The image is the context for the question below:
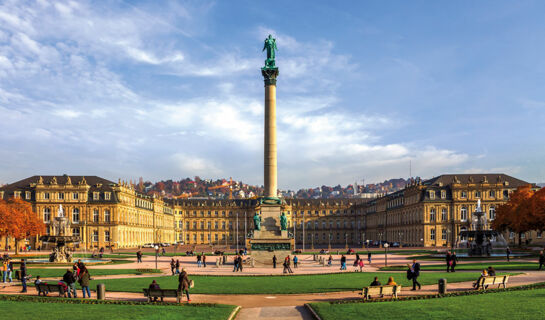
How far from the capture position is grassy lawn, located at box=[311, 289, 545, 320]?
23828 millimetres

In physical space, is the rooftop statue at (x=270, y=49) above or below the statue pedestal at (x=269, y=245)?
above

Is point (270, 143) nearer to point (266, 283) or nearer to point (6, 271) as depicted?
point (266, 283)

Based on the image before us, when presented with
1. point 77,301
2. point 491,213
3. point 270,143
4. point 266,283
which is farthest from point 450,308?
point 491,213

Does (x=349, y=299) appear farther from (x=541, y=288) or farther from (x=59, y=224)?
(x=59, y=224)

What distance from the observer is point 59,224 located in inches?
2788

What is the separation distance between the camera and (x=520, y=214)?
301 feet

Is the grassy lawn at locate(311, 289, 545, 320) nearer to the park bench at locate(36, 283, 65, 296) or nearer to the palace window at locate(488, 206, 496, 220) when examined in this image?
the park bench at locate(36, 283, 65, 296)

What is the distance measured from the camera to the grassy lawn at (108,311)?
24.8 metres

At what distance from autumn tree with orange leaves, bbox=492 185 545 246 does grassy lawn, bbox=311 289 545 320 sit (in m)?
62.0

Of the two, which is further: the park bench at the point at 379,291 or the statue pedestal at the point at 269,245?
the statue pedestal at the point at 269,245

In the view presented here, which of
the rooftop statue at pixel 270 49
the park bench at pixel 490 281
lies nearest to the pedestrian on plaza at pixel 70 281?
the park bench at pixel 490 281

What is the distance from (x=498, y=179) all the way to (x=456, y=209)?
13.2 metres

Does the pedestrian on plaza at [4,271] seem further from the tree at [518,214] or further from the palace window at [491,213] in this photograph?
the palace window at [491,213]

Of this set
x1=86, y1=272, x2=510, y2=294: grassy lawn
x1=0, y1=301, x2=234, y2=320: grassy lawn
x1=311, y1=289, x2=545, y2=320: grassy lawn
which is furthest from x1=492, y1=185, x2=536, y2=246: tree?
x1=0, y1=301, x2=234, y2=320: grassy lawn
